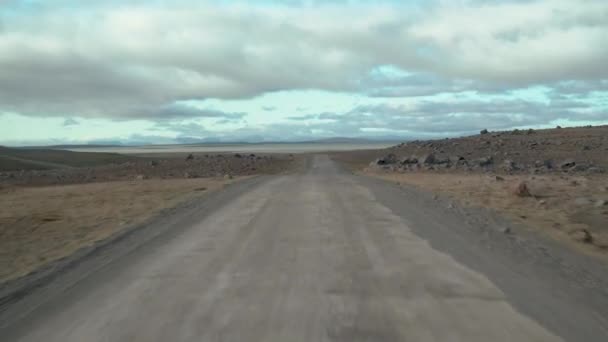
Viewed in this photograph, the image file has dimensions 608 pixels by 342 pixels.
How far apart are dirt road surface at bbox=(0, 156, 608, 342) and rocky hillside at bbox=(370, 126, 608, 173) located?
97.1ft

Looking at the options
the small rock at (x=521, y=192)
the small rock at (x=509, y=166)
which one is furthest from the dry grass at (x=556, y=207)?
the small rock at (x=509, y=166)

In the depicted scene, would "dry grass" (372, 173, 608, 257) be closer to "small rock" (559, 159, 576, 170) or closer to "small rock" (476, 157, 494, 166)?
"small rock" (559, 159, 576, 170)

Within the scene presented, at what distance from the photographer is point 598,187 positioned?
21703 millimetres

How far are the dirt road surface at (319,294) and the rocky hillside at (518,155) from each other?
2958 centimetres

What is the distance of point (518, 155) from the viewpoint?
4762cm

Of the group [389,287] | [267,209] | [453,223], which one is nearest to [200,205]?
[267,209]

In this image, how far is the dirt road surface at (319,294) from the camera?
5.56m

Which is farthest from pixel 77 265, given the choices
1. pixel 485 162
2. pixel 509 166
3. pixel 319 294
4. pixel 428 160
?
pixel 428 160

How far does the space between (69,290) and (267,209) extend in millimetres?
8930

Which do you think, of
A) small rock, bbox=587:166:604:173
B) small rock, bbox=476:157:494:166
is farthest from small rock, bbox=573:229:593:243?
small rock, bbox=476:157:494:166

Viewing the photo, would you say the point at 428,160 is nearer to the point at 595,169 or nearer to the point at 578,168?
the point at 578,168

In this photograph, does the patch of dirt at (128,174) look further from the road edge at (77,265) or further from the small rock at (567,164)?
the road edge at (77,265)

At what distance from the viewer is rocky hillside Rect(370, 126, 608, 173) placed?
39500mm

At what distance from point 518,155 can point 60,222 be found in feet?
133
